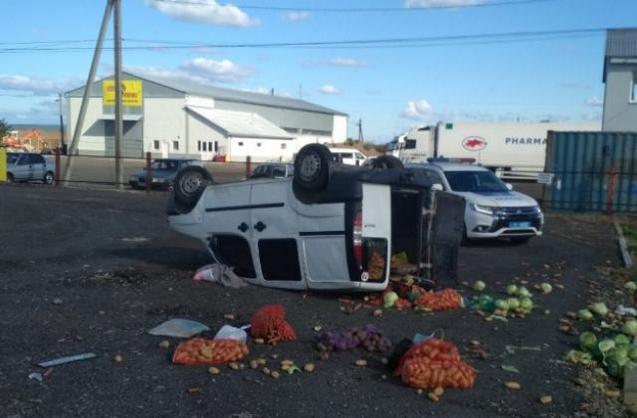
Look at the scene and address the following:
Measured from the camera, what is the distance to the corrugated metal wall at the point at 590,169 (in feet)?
77.6

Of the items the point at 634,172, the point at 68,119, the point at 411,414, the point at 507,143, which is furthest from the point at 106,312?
the point at 68,119

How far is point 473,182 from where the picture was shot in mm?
16328

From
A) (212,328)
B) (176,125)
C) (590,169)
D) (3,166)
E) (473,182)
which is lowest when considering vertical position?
(212,328)

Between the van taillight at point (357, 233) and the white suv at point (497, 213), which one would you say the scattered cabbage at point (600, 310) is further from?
the white suv at point (497, 213)

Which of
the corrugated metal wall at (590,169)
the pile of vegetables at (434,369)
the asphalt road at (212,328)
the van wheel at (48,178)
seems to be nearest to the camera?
the asphalt road at (212,328)

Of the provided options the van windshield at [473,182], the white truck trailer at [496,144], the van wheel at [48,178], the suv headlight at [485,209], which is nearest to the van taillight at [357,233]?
the suv headlight at [485,209]

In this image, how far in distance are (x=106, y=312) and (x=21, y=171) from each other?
27654 millimetres

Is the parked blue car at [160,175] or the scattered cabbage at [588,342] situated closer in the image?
the scattered cabbage at [588,342]

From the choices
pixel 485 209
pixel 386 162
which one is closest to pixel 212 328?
pixel 386 162

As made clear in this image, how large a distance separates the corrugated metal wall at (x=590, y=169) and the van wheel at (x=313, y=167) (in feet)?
56.1

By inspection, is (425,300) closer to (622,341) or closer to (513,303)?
(513,303)

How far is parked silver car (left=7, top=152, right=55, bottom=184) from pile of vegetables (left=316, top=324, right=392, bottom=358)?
29591mm

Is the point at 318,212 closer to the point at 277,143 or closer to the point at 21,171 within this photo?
the point at 21,171

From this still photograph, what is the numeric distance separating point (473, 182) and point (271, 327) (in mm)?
10204
